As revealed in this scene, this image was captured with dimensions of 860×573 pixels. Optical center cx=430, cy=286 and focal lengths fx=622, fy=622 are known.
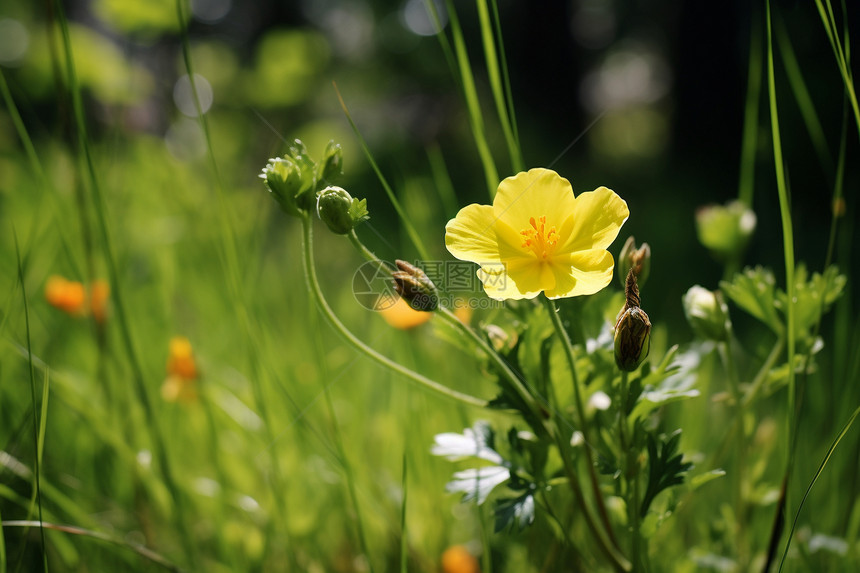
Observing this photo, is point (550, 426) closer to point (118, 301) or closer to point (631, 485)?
point (631, 485)

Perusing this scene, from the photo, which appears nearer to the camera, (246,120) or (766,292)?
(766,292)

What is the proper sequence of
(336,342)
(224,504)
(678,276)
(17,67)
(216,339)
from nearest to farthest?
(224,504) → (216,339) → (336,342) → (678,276) → (17,67)

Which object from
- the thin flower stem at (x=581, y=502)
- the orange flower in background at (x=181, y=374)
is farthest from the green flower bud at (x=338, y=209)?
the orange flower in background at (x=181, y=374)

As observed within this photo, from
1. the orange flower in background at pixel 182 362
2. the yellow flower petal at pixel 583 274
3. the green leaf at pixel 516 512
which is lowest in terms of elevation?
the orange flower in background at pixel 182 362

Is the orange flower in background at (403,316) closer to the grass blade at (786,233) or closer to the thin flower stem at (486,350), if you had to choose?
the thin flower stem at (486,350)

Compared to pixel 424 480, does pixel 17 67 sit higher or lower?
higher

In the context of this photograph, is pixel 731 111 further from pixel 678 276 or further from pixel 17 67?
pixel 17 67

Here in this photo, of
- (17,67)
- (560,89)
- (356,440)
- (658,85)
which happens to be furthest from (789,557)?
(658,85)
